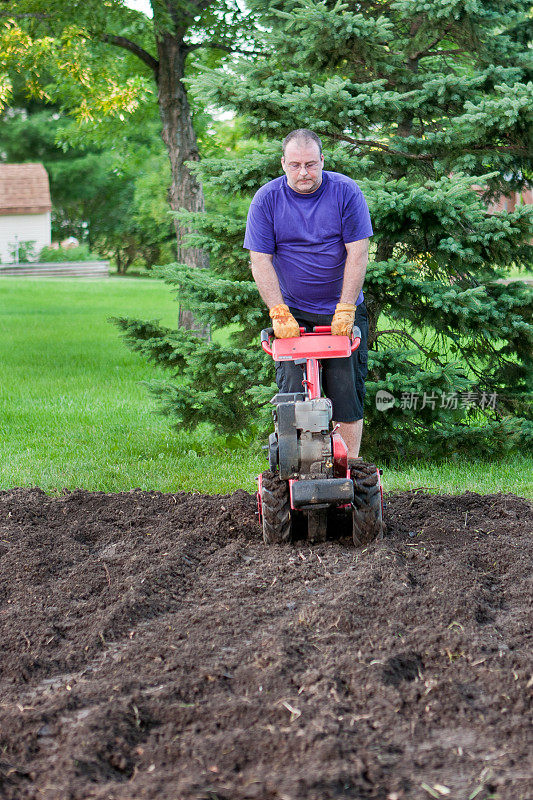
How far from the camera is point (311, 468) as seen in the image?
13.7 ft

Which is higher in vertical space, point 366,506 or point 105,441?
point 366,506

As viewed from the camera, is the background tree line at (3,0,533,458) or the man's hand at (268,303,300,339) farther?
the background tree line at (3,0,533,458)

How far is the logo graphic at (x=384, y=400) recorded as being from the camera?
19.6 ft

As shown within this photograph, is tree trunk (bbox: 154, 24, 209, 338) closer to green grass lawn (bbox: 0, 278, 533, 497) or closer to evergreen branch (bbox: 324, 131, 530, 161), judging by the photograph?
green grass lawn (bbox: 0, 278, 533, 497)

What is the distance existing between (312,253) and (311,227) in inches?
5.7

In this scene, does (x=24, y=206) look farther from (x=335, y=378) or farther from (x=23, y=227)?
(x=335, y=378)

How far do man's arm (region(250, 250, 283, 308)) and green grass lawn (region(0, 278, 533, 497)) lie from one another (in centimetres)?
169

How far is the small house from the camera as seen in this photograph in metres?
39.3

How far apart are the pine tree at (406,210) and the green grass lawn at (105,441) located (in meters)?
0.37

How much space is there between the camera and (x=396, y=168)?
6453 mm

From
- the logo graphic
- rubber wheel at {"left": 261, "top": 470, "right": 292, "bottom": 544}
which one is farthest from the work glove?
the logo graphic

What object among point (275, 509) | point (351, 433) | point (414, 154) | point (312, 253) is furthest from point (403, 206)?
point (275, 509)

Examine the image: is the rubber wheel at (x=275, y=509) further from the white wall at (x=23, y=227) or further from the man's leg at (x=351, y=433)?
the white wall at (x=23, y=227)

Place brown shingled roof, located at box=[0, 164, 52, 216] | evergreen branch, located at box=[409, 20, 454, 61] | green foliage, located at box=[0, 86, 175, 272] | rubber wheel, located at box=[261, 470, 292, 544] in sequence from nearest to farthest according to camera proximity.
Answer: rubber wheel, located at box=[261, 470, 292, 544], evergreen branch, located at box=[409, 20, 454, 61], green foliage, located at box=[0, 86, 175, 272], brown shingled roof, located at box=[0, 164, 52, 216]
